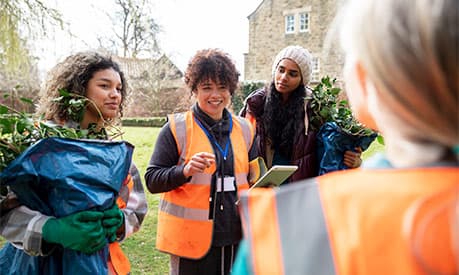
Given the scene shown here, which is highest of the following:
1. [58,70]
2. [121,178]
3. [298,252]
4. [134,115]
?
[58,70]

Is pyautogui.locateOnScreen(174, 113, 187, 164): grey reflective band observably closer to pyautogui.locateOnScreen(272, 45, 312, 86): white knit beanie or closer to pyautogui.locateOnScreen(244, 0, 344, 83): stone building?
pyautogui.locateOnScreen(272, 45, 312, 86): white knit beanie

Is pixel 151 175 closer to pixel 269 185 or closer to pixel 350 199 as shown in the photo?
pixel 269 185

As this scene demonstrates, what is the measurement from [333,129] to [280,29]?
23563mm

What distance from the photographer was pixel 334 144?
3045mm

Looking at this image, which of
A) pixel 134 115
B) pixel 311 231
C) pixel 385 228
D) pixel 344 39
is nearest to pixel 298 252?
pixel 311 231

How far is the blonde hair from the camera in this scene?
26.7 inches

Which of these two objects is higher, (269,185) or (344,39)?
(344,39)

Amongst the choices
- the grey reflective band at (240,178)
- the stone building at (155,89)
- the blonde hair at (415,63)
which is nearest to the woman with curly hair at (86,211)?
the grey reflective band at (240,178)

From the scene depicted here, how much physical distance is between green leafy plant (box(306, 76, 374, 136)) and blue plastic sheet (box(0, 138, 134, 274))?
5.78 feet

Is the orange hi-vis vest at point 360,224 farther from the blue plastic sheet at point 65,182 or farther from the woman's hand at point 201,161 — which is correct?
the woman's hand at point 201,161

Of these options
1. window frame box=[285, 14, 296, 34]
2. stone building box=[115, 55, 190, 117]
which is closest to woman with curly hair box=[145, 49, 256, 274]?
stone building box=[115, 55, 190, 117]

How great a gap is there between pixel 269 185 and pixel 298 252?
182 centimetres

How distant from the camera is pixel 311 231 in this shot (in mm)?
769

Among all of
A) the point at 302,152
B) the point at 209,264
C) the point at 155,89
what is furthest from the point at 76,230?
the point at 155,89
